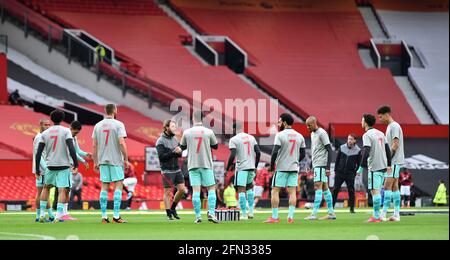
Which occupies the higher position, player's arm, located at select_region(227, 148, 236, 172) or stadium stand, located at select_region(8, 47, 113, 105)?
stadium stand, located at select_region(8, 47, 113, 105)

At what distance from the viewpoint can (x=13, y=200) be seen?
36.9 metres

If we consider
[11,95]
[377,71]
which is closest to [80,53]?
[11,95]

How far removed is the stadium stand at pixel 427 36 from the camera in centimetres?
5634

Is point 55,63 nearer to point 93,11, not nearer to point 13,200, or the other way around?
point 93,11

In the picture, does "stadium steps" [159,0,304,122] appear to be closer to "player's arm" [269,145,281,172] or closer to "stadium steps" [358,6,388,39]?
"stadium steps" [358,6,388,39]

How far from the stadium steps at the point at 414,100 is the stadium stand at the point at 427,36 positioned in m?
0.34

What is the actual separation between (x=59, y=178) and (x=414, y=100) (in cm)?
3621

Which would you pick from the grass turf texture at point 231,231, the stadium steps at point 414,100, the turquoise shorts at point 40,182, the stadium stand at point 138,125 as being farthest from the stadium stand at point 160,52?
the grass turf texture at point 231,231

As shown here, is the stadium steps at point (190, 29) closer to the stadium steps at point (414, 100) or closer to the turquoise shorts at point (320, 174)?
the stadium steps at point (414, 100)

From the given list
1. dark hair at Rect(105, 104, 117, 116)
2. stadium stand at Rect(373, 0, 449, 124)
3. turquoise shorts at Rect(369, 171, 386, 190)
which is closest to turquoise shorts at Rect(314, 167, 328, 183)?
turquoise shorts at Rect(369, 171, 386, 190)

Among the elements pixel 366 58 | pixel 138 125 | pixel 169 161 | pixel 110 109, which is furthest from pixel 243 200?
pixel 366 58

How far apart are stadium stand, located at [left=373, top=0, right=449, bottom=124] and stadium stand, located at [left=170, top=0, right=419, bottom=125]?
191cm

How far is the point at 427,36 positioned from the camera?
197 ft

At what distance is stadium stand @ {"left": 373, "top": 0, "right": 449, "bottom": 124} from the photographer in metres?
56.3
